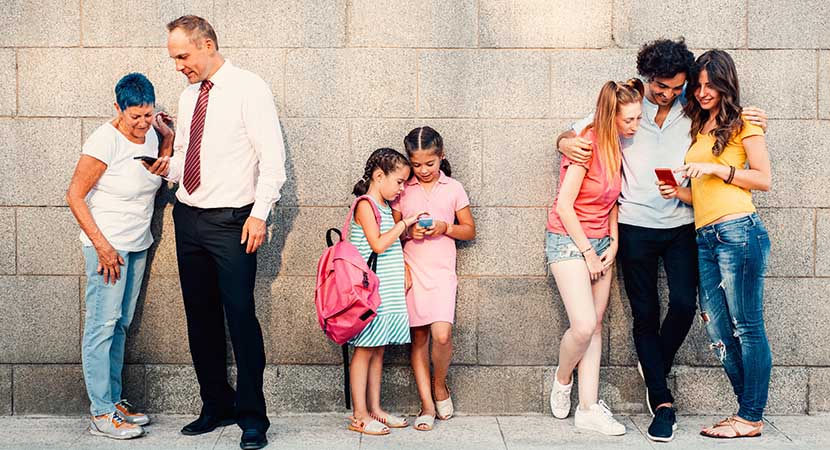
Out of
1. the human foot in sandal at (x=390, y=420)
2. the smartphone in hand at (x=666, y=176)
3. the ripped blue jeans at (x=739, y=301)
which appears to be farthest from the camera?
the human foot in sandal at (x=390, y=420)

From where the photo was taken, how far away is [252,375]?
4660mm

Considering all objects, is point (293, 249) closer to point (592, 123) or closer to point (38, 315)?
point (38, 315)

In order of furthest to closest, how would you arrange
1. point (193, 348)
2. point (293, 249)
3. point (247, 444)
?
point (293, 249) → point (193, 348) → point (247, 444)

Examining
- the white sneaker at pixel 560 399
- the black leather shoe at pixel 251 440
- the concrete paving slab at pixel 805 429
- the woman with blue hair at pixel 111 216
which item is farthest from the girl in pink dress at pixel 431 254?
the concrete paving slab at pixel 805 429

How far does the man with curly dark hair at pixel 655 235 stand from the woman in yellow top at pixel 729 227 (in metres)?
0.09

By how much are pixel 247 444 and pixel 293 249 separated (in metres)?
1.20

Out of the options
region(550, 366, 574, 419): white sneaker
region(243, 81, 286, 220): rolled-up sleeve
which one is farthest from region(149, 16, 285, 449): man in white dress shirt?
region(550, 366, 574, 419): white sneaker

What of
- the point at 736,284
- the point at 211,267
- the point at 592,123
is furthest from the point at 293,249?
the point at 736,284

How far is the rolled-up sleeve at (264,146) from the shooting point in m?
4.51

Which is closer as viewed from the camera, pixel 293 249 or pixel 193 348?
pixel 193 348

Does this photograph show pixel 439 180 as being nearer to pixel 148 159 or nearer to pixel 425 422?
pixel 425 422

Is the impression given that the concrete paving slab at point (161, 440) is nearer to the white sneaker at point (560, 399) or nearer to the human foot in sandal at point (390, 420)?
the human foot in sandal at point (390, 420)

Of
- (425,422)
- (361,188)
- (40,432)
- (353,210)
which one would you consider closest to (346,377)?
(425,422)

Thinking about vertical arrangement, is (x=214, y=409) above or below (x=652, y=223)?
below
